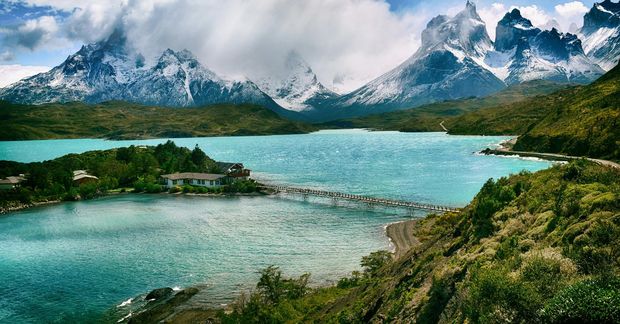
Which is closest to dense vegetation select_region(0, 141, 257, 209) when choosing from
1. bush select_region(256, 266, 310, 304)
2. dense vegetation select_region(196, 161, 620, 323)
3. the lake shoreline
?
the lake shoreline

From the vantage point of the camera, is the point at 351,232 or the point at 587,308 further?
the point at 351,232

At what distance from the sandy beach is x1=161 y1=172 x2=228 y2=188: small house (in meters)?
63.9

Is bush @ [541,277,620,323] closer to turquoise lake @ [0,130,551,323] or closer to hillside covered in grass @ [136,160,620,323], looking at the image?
hillside covered in grass @ [136,160,620,323]

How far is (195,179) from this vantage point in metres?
132

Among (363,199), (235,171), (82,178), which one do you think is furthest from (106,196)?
(363,199)

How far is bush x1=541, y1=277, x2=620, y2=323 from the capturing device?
14.2 metres

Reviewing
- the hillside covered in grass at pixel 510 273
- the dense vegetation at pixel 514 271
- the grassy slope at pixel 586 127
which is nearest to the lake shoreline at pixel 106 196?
the hillside covered in grass at pixel 510 273

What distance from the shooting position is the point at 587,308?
14.5 metres

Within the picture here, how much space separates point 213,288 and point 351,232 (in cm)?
3053

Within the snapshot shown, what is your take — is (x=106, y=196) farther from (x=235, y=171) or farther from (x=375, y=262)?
(x=375, y=262)

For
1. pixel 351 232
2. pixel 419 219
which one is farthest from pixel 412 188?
pixel 351 232

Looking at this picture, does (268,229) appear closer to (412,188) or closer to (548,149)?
(412,188)

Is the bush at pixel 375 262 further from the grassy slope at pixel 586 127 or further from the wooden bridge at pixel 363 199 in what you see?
the grassy slope at pixel 586 127

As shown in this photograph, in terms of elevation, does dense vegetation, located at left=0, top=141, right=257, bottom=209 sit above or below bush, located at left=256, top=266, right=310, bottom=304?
above
